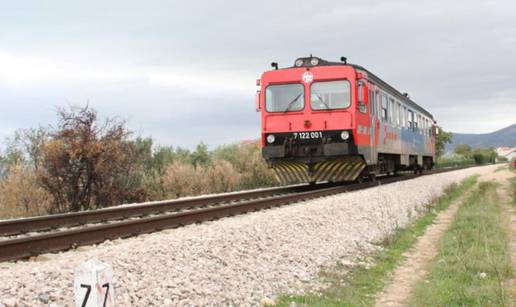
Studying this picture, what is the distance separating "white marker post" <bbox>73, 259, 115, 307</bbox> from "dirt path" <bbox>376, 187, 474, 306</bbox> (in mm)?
3966

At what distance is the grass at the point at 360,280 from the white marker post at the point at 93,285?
301 cm

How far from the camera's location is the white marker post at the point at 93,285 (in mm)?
3000

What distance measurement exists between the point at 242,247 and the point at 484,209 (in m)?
10.0

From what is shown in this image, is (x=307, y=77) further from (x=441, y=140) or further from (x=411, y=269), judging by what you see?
(x=441, y=140)

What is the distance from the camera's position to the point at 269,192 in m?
16.2

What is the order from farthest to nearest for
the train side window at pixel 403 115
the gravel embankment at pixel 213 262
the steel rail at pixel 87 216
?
the train side window at pixel 403 115 < the steel rail at pixel 87 216 < the gravel embankment at pixel 213 262

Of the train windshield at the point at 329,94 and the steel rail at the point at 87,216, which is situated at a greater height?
the train windshield at the point at 329,94

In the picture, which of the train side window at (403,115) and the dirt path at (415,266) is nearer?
the dirt path at (415,266)

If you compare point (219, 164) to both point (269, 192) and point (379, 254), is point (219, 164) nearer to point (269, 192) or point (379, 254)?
point (269, 192)

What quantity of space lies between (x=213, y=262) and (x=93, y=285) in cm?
340

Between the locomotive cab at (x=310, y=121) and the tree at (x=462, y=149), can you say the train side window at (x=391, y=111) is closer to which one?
the locomotive cab at (x=310, y=121)

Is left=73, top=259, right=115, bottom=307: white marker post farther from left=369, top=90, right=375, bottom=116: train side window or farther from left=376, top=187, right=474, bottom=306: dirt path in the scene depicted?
left=369, top=90, right=375, bottom=116: train side window

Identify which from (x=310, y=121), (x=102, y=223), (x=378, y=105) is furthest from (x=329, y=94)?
(x=102, y=223)

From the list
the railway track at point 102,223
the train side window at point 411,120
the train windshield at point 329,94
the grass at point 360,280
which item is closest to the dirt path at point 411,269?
the grass at point 360,280
